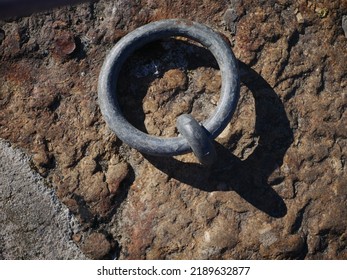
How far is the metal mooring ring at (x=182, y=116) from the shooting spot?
1872 mm

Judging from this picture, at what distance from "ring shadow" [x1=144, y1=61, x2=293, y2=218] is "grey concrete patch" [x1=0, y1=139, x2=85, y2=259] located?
0.37m

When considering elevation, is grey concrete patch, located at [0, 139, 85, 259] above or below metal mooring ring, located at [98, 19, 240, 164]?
below

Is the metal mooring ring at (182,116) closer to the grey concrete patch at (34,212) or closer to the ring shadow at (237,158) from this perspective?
the ring shadow at (237,158)

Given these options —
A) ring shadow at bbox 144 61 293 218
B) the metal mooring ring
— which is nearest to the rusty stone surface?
ring shadow at bbox 144 61 293 218

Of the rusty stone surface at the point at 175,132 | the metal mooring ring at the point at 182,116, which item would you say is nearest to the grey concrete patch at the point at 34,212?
the rusty stone surface at the point at 175,132

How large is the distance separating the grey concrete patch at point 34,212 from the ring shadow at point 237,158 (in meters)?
0.37

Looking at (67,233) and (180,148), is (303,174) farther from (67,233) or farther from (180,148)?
(67,233)

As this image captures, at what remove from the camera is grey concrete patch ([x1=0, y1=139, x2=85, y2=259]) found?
2.04 metres

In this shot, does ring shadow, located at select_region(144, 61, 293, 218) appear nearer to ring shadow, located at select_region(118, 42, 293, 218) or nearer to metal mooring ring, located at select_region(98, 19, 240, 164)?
ring shadow, located at select_region(118, 42, 293, 218)

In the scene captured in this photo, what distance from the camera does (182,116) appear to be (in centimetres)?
190

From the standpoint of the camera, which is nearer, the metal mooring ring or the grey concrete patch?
the metal mooring ring

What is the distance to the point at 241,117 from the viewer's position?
2102mm

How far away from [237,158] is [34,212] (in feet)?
2.43

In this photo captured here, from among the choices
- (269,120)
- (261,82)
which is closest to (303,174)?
(269,120)
